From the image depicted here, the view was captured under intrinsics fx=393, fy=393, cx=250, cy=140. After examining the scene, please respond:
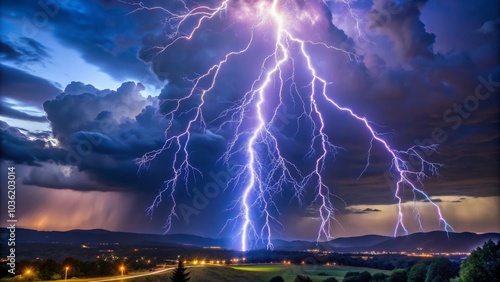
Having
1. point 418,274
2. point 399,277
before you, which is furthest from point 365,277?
point 418,274

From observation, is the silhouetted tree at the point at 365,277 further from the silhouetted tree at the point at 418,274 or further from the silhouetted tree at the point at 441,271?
the silhouetted tree at the point at 441,271

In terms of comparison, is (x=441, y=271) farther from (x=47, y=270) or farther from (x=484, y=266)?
(x=47, y=270)

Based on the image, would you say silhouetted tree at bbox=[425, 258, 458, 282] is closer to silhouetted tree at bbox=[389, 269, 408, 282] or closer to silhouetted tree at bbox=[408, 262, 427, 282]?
silhouetted tree at bbox=[408, 262, 427, 282]

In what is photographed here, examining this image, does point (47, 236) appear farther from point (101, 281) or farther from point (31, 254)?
point (101, 281)

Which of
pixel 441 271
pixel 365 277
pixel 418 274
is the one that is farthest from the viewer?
pixel 365 277

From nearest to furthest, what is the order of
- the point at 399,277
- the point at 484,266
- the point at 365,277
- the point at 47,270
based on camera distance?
the point at 484,266 < the point at 47,270 < the point at 399,277 < the point at 365,277

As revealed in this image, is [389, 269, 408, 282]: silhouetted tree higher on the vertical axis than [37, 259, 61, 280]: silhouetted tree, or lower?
lower

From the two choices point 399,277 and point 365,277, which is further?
point 365,277

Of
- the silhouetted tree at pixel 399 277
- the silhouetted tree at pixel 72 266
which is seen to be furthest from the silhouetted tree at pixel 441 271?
the silhouetted tree at pixel 72 266

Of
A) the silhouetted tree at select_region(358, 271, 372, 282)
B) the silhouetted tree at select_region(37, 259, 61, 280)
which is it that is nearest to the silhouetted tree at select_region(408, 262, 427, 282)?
the silhouetted tree at select_region(358, 271, 372, 282)

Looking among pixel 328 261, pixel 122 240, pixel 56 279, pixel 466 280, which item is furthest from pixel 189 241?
pixel 466 280
